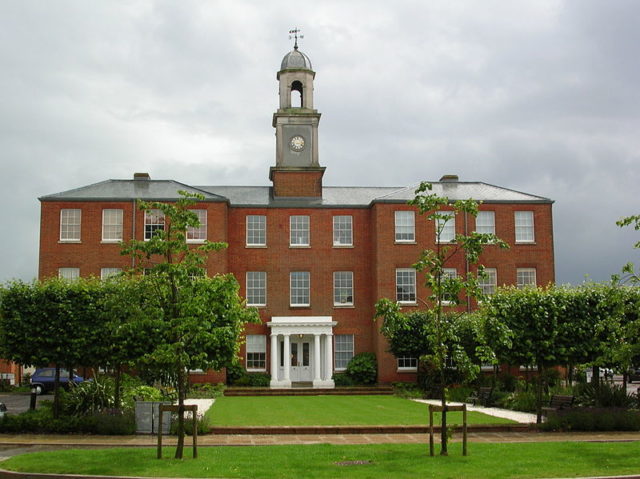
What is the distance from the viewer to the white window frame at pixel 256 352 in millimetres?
41188

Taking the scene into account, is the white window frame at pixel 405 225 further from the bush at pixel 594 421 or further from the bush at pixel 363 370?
the bush at pixel 594 421

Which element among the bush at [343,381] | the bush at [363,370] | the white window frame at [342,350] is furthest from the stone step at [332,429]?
the white window frame at [342,350]

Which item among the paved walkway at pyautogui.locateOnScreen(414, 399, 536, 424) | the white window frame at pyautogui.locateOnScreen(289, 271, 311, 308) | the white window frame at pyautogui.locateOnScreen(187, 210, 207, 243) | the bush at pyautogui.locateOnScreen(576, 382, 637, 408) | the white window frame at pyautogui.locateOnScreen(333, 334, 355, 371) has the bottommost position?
the paved walkway at pyautogui.locateOnScreen(414, 399, 536, 424)

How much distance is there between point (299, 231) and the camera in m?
42.6

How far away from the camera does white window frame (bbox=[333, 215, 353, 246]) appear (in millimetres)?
42625

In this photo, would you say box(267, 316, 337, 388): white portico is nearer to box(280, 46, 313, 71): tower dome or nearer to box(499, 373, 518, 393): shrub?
box(499, 373, 518, 393): shrub

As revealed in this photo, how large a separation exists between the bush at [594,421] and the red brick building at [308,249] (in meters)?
18.3

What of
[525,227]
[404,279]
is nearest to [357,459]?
[404,279]

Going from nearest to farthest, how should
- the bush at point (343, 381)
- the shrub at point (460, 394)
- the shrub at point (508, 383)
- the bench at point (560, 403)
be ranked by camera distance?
1. the bench at point (560, 403)
2. the shrub at point (460, 394)
3. the shrub at point (508, 383)
4. the bush at point (343, 381)

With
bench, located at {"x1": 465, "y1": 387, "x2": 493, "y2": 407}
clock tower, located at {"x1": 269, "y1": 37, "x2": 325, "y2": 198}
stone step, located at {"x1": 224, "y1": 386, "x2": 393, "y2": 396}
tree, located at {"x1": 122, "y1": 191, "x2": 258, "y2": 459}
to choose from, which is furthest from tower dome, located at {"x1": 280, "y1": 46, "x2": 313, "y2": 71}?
tree, located at {"x1": 122, "y1": 191, "x2": 258, "y2": 459}

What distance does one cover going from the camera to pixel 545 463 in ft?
47.4

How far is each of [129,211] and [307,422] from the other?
855 inches

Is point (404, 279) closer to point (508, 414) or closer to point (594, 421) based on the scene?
point (508, 414)

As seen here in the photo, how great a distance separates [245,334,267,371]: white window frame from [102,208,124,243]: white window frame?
881 cm
